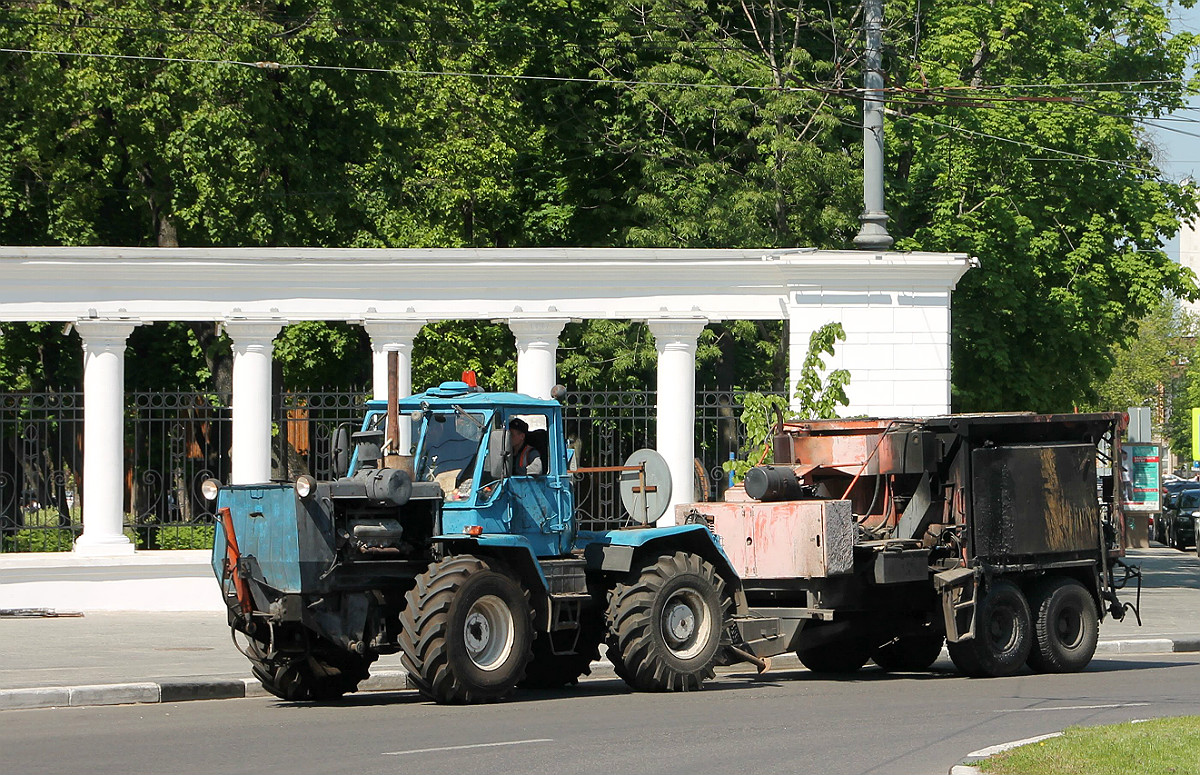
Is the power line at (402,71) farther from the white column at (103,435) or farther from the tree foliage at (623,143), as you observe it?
the white column at (103,435)

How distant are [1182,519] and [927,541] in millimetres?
31188

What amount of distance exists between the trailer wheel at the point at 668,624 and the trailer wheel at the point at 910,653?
101 inches

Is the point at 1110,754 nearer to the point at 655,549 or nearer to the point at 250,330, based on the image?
the point at 655,549

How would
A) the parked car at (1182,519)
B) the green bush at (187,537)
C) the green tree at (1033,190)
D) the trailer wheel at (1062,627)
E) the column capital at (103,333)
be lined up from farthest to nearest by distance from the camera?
the parked car at (1182,519) < the green tree at (1033,190) < the green bush at (187,537) < the column capital at (103,333) < the trailer wheel at (1062,627)

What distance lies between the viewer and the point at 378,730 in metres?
12.2

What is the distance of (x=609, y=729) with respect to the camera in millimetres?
12219

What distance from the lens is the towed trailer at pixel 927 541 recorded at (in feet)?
51.5

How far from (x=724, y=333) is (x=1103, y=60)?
32.6ft

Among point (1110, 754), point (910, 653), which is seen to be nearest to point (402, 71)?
point (910, 653)

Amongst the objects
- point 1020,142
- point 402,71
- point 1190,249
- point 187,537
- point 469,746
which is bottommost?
point 469,746

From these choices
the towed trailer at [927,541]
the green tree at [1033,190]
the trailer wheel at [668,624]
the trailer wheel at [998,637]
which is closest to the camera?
the trailer wheel at [668,624]

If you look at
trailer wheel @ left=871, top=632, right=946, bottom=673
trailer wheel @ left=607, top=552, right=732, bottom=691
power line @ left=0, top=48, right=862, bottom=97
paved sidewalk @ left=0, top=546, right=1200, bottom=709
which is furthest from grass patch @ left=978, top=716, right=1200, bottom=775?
power line @ left=0, top=48, right=862, bottom=97

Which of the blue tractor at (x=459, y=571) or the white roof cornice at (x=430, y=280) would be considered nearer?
the blue tractor at (x=459, y=571)

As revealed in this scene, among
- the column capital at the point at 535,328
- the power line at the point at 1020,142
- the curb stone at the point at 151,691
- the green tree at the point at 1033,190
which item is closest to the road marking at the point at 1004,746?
the curb stone at the point at 151,691
